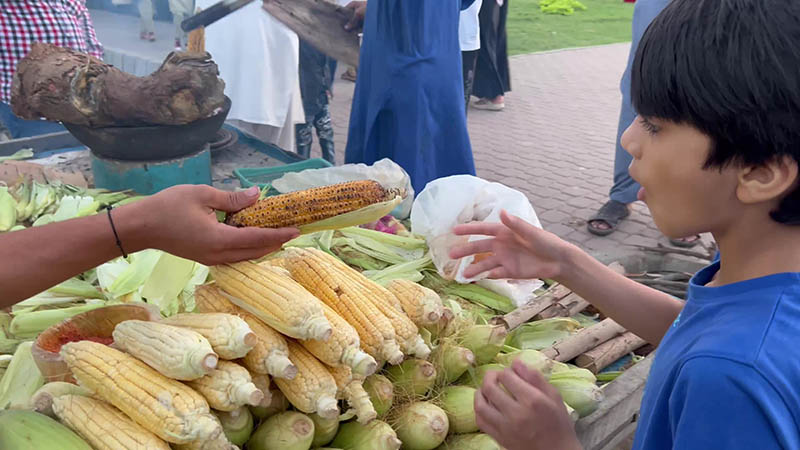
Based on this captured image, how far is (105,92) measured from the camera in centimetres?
319

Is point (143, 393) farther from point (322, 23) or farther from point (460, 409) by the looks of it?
point (322, 23)

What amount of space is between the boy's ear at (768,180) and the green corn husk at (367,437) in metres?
0.98

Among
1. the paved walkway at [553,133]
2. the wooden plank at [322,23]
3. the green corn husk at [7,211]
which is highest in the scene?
the wooden plank at [322,23]

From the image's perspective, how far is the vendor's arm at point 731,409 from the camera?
3.10 ft

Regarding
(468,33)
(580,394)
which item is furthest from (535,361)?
(468,33)

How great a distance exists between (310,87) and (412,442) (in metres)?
4.79

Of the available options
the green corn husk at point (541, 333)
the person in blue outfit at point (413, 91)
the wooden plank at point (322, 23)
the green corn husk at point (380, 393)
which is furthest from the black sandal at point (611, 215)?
the green corn husk at point (380, 393)

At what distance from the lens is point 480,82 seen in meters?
9.48

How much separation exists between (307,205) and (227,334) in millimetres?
455

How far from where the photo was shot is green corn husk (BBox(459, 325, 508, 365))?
6.00 feet

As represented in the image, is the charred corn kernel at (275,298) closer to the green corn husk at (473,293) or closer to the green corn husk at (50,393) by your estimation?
the green corn husk at (50,393)

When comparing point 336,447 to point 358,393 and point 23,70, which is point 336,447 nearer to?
point 358,393

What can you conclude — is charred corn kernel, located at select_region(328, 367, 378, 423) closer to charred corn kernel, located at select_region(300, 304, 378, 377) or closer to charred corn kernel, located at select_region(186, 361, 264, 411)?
charred corn kernel, located at select_region(300, 304, 378, 377)

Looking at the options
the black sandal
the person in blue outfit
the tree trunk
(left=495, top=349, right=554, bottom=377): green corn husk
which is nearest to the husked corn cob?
(left=495, top=349, right=554, bottom=377): green corn husk
